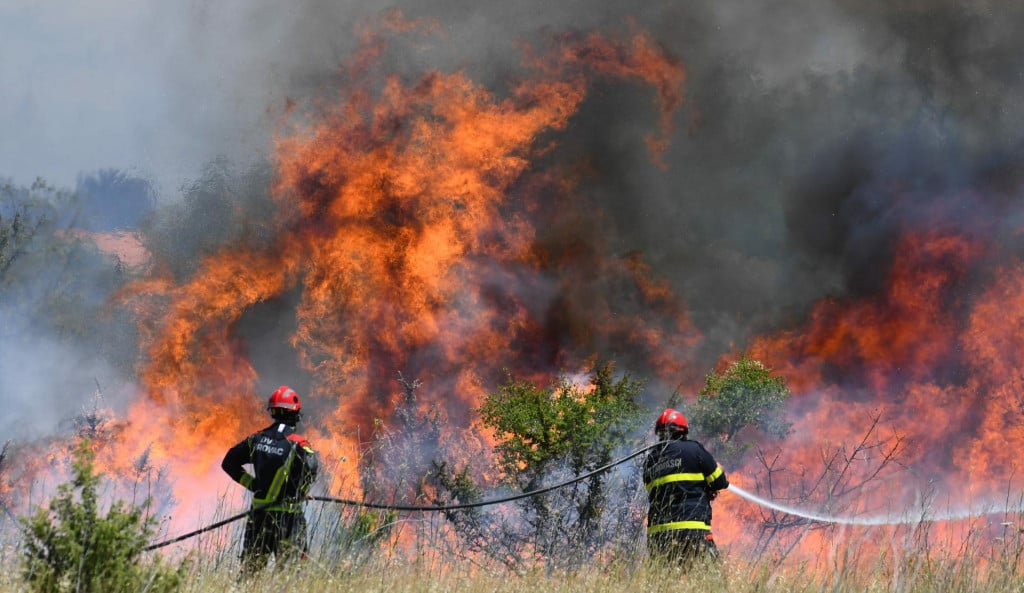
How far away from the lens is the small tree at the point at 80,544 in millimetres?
4797

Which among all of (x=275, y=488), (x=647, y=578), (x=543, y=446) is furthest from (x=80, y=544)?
(x=543, y=446)

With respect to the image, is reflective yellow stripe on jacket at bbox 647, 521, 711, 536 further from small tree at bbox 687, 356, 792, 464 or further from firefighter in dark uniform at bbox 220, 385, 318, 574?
small tree at bbox 687, 356, 792, 464

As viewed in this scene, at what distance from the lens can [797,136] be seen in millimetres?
31781

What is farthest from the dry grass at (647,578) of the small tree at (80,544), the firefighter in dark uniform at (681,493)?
the firefighter in dark uniform at (681,493)

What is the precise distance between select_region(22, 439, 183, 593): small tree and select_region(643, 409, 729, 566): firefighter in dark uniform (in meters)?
4.68

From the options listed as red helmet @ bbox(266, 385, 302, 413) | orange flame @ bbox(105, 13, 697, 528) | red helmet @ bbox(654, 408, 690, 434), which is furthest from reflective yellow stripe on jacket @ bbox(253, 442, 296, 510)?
orange flame @ bbox(105, 13, 697, 528)

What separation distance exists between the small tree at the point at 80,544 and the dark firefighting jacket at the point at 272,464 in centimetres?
296

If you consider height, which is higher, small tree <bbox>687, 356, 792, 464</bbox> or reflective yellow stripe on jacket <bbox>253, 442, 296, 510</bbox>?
small tree <bbox>687, 356, 792, 464</bbox>

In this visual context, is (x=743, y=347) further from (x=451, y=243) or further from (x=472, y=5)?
(x=472, y=5)

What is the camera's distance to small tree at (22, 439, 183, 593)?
15.7ft

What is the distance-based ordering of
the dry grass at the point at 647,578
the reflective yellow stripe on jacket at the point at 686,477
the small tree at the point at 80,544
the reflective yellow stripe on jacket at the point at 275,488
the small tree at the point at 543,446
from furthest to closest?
1. the small tree at the point at 543,446
2. the reflective yellow stripe on jacket at the point at 686,477
3. the reflective yellow stripe on jacket at the point at 275,488
4. the dry grass at the point at 647,578
5. the small tree at the point at 80,544

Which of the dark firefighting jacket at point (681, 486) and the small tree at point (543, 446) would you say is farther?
the small tree at point (543, 446)

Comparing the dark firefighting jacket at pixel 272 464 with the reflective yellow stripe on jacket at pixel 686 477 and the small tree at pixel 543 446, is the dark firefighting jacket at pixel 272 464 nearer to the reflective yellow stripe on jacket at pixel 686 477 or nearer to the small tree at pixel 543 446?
the reflective yellow stripe on jacket at pixel 686 477

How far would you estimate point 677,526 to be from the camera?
8.33 metres
